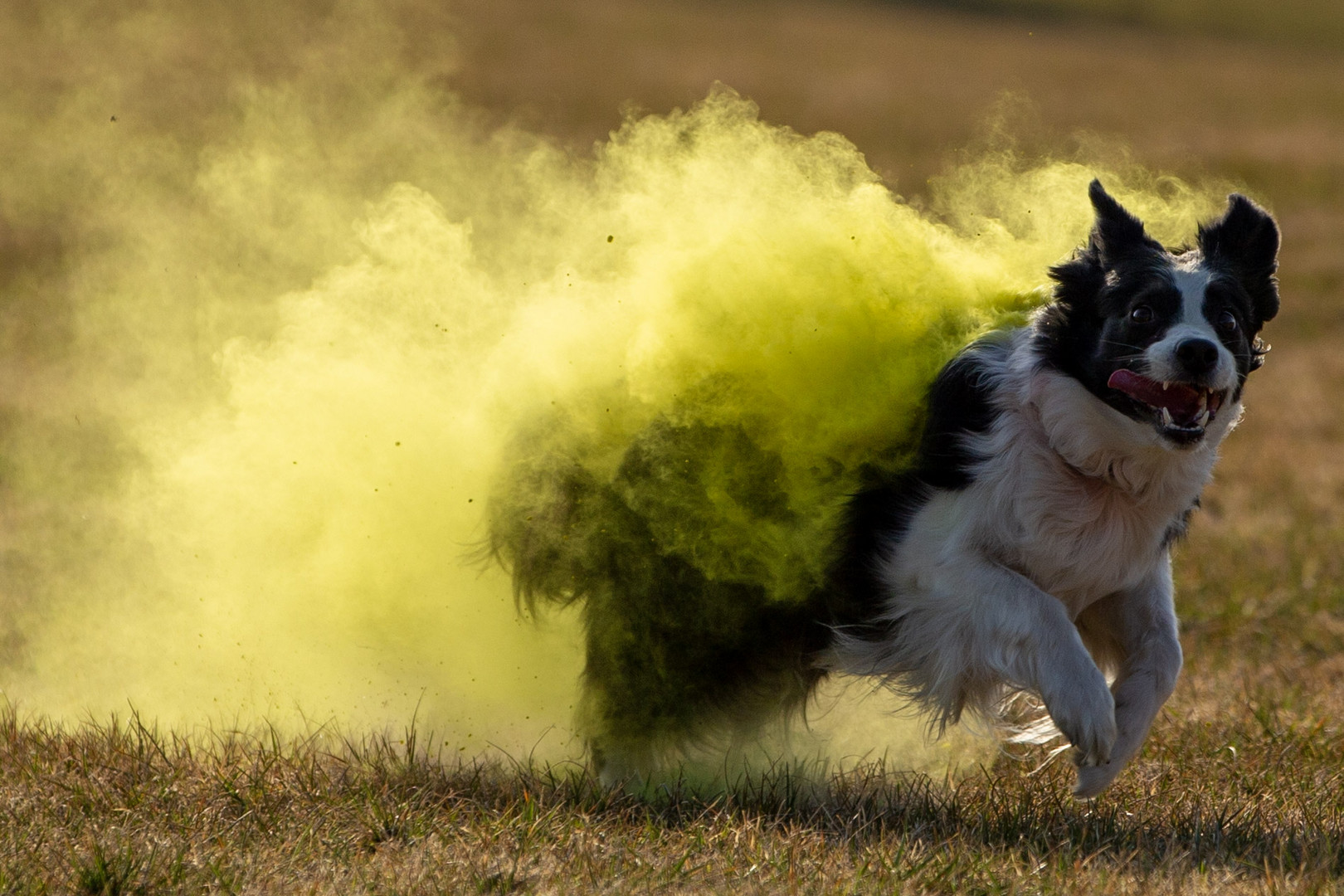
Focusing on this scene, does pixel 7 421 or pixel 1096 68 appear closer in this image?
pixel 7 421

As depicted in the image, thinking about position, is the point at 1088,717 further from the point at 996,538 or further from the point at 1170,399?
the point at 1170,399

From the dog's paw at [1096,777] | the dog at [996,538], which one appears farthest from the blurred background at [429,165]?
the dog's paw at [1096,777]

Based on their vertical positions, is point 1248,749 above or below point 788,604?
below

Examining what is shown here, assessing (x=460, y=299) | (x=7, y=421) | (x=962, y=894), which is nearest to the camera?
(x=962, y=894)

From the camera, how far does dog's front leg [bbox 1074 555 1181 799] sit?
→ 4.23m

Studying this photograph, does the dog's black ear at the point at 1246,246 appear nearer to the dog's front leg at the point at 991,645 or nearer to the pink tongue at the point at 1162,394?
the pink tongue at the point at 1162,394

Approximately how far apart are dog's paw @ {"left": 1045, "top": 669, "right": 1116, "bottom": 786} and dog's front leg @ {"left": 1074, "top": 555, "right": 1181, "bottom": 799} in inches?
5.8

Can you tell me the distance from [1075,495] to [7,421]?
8612mm

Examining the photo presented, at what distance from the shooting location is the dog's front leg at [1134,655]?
4.23m

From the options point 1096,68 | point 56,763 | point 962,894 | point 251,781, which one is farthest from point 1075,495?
point 1096,68

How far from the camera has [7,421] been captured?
1059 centimetres

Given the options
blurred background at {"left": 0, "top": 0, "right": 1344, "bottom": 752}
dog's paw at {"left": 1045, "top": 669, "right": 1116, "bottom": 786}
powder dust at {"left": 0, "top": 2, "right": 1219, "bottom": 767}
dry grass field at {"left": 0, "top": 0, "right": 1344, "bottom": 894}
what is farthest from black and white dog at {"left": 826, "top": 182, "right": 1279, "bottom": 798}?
blurred background at {"left": 0, "top": 0, "right": 1344, "bottom": 752}

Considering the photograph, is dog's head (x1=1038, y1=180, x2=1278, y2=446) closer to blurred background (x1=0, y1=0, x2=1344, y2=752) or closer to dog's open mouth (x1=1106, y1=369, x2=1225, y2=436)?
dog's open mouth (x1=1106, y1=369, x2=1225, y2=436)

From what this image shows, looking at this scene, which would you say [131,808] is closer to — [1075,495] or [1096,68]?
[1075,495]
